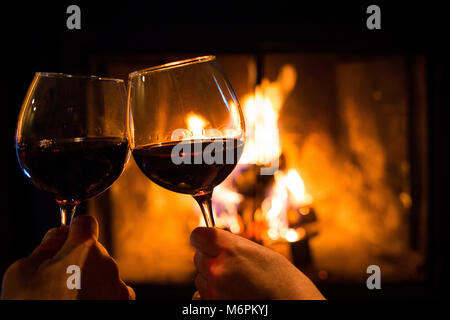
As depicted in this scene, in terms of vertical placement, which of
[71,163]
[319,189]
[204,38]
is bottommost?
[319,189]

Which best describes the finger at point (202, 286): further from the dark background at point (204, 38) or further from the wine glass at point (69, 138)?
the dark background at point (204, 38)

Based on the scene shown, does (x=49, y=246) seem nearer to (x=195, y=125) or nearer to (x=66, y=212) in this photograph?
(x=66, y=212)

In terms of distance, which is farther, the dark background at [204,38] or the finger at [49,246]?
the dark background at [204,38]

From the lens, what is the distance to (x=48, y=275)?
574mm

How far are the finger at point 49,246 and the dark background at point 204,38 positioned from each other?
1705mm

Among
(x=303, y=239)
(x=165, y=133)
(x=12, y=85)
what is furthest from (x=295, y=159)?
(x=165, y=133)

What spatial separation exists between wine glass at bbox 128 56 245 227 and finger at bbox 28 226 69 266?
0.18 meters

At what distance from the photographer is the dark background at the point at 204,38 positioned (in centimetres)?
217

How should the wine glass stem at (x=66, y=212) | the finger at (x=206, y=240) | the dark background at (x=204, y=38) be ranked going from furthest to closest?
1. the dark background at (x=204, y=38)
2. the wine glass stem at (x=66, y=212)
3. the finger at (x=206, y=240)

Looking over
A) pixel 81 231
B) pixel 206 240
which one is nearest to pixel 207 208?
pixel 206 240

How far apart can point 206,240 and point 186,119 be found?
0.20m

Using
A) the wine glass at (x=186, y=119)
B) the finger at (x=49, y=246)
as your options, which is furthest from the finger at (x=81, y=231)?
the wine glass at (x=186, y=119)

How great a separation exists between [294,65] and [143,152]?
1830mm

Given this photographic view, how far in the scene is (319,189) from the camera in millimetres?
2424
